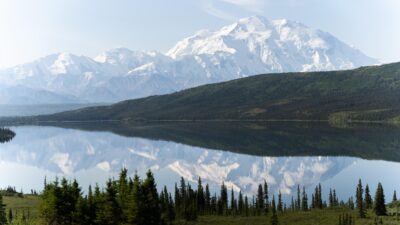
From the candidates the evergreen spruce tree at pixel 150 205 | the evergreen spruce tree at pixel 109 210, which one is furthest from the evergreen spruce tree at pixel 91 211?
the evergreen spruce tree at pixel 150 205

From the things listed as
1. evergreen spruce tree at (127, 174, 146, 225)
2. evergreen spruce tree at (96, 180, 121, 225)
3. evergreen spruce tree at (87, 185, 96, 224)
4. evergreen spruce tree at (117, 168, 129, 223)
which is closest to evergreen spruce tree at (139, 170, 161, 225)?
evergreen spruce tree at (127, 174, 146, 225)

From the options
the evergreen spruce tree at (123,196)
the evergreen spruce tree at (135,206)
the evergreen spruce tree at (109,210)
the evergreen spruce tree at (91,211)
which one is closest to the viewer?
the evergreen spruce tree at (135,206)

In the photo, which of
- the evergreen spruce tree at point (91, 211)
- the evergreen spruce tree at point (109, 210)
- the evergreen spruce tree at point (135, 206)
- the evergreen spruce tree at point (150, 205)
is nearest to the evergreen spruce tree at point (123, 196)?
A: the evergreen spruce tree at point (109, 210)

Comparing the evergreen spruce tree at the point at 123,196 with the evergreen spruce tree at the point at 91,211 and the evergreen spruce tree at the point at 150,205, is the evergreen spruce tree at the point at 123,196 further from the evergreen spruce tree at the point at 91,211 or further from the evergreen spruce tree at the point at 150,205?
the evergreen spruce tree at the point at 91,211

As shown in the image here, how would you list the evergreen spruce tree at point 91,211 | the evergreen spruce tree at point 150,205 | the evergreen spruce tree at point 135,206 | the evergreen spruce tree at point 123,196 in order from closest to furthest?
the evergreen spruce tree at point 135,206, the evergreen spruce tree at point 150,205, the evergreen spruce tree at point 123,196, the evergreen spruce tree at point 91,211

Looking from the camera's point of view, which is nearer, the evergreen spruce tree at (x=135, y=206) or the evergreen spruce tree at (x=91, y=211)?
the evergreen spruce tree at (x=135, y=206)

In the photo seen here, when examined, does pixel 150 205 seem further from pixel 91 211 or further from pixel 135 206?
pixel 91 211

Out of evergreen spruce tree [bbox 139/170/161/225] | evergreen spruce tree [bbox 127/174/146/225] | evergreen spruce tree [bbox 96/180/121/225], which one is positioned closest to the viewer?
evergreen spruce tree [bbox 127/174/146/225]

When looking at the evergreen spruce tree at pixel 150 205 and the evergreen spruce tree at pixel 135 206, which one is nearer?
the evergreen spruce tree at pixel 135 206

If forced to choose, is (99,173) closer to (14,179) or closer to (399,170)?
(14,179)

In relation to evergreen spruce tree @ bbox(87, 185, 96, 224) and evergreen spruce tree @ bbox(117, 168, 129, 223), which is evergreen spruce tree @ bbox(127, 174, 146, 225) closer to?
evergreen spruce tree @ bbox(117, 168, 129, 223)

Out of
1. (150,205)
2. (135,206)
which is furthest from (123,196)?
(150,205)

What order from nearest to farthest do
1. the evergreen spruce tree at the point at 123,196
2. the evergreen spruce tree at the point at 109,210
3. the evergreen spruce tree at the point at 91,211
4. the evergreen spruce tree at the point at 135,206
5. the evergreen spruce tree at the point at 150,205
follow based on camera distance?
1. the evergreen spruce tree at the point at 135,206
2. the evergreen spruce tree at the point at 150,205
3. the evergreen spruce tree at the point at 123,196
4. the evergreen spruce tree at the point at 109,210
5. the evergreen spruce tree at the point at 91,211

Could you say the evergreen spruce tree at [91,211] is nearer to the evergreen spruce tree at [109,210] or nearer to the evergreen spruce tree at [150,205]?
the evergreen spruce tree at [109,210]
